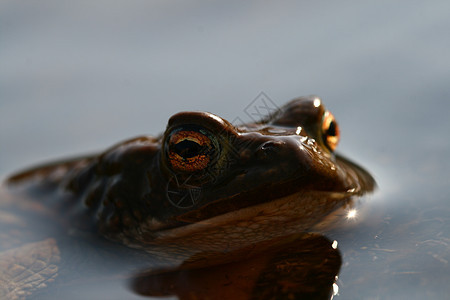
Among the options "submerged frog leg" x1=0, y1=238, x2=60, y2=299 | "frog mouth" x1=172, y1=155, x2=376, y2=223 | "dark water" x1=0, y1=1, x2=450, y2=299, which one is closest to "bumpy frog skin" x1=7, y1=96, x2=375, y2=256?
"frog mouth" x1=172, y1=155, x2=376, y2=223

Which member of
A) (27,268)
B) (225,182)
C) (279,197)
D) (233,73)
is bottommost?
(27,268)

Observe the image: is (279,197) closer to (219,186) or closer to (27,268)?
(219,186)

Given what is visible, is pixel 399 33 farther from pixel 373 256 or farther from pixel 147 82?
pixel 373 256

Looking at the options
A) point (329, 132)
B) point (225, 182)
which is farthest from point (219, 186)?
point (329, 132)

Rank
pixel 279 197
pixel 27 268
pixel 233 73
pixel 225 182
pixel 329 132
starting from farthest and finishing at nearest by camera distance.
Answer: pixel 233 73, pixel 27 268, pixel 329 132, pixel 225 182, pixel 279 197

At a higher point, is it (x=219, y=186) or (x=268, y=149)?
→ (x=268, y=149)

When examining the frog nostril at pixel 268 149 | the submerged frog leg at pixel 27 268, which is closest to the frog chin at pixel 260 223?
the frog nostril at pixel 268 149

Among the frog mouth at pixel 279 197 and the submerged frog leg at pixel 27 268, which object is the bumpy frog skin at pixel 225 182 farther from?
the submerged frog leg at pixel 27 268
